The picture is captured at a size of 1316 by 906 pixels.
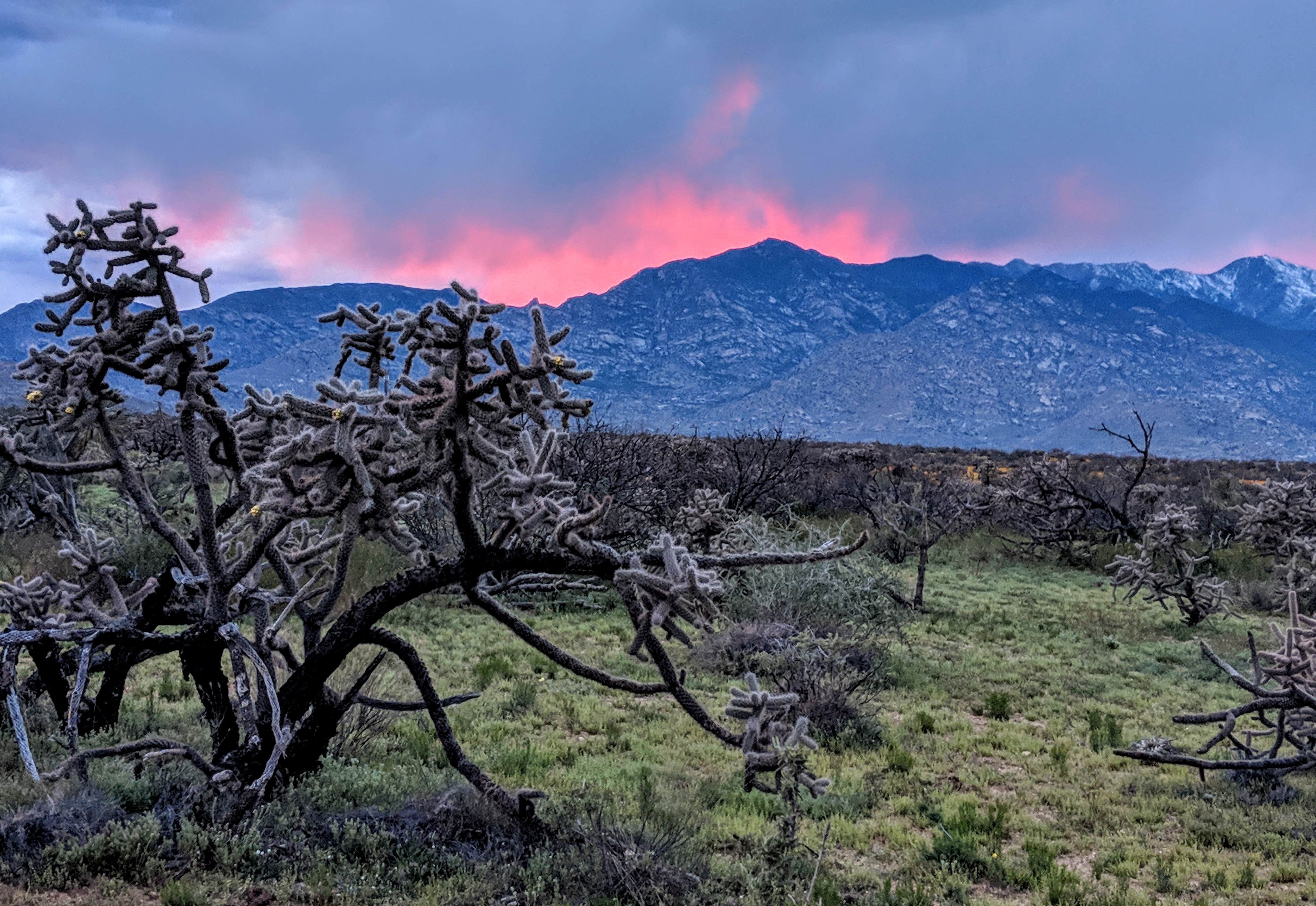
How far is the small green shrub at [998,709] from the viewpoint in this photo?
27.5 ft

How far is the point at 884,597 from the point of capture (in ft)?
36.4

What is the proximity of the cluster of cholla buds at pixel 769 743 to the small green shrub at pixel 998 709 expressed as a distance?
7.08 meters

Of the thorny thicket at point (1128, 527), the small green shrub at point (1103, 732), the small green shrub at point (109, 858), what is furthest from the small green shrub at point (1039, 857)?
the thorny thicket at point (1128, 527)

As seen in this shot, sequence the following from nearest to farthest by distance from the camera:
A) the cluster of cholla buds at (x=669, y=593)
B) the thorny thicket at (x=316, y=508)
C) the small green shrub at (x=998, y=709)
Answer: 1. the cluster of cholla buds at (x=669, y=593)
2. the thorny thicket at (x=316, y=508)
3. the small green shrub at (x=998, y=709)

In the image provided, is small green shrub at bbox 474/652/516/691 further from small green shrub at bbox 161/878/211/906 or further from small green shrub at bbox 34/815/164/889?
small green shrub at bbox 161/878/211/906

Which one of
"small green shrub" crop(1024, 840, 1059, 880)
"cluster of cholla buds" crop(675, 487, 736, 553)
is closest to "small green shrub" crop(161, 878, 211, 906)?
"small green shrub" crop(1024, 840, 1059, 880)

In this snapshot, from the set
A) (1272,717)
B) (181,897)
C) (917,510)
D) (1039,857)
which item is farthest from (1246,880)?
(917,510)

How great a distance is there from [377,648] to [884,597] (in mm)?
6912

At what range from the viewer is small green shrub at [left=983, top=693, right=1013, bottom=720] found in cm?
838

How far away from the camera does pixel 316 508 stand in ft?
7.39

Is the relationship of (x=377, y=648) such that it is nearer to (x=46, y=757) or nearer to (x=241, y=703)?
(x=46, y=757)

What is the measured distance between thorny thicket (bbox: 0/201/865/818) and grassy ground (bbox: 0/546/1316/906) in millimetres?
581

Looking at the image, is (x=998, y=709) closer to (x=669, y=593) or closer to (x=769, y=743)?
(x=769, y=743)

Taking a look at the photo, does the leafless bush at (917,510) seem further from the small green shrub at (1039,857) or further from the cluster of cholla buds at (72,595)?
the cluster of cholla buds at (72,595)
